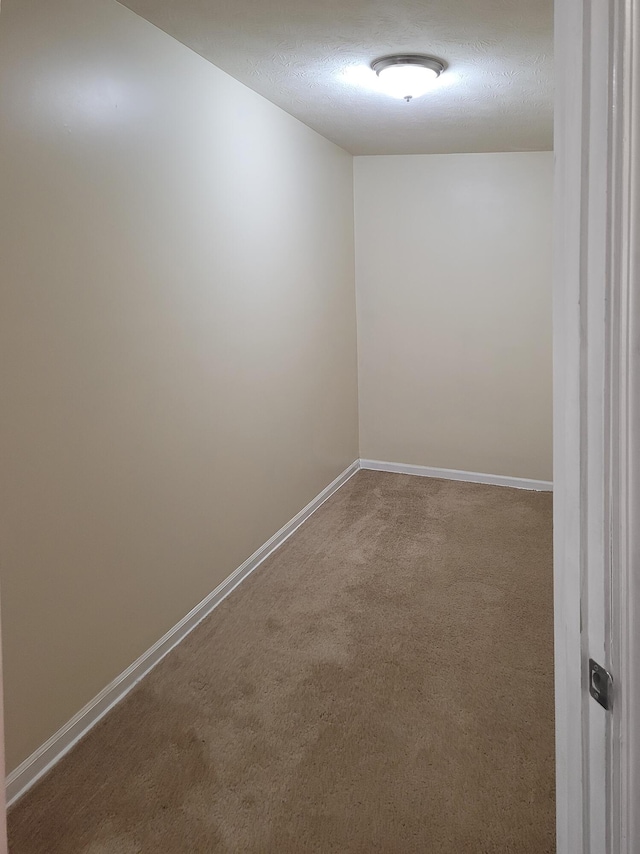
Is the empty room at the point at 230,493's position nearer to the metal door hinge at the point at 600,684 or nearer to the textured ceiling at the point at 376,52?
the textured ceiling at the point at 376,52

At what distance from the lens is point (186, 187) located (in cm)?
289

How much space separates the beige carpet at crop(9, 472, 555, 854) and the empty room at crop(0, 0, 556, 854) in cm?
1

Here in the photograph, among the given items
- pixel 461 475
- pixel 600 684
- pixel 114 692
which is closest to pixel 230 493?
pixel 114 692

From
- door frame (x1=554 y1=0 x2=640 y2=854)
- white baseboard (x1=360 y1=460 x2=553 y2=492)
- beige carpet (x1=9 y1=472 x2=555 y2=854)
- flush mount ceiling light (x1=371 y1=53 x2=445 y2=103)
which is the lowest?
beige carpet (x1=9 y1=472 x2=555 y2=854)

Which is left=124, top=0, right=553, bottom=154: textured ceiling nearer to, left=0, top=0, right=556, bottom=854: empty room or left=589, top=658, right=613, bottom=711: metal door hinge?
left=0, top=0, right=556, bottom=854: empty room

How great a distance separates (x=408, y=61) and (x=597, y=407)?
2367mm

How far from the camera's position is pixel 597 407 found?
888 millimetres

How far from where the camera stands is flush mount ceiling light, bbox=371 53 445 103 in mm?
2779

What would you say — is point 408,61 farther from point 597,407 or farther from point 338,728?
point 338,728

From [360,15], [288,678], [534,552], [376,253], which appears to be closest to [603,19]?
[360,15]

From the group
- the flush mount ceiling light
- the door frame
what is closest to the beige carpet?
the door frame

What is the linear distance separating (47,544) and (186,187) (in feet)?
5.03

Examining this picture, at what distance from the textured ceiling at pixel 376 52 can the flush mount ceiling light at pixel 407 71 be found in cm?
5

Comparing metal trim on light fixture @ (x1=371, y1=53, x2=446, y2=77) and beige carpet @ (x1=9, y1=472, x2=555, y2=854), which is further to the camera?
metal trim on light fixture @ (x1=371, y1=53, x2=446, y2=77)
